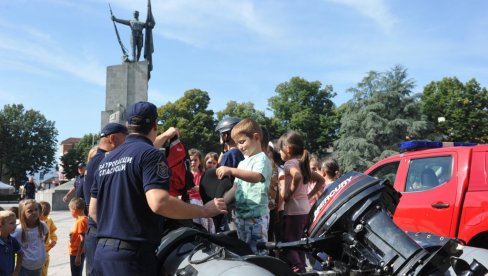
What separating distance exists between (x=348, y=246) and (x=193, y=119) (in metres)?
50.4

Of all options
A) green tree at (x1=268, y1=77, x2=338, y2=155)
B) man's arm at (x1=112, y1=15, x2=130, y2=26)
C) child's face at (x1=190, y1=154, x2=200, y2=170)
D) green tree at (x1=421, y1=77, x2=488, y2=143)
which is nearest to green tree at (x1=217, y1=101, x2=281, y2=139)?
green tree at (x1=268, y1=77, x2=338, y2=155)

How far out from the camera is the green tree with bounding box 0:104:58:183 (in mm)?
69644

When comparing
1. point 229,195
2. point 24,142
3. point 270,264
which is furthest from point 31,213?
point 24,142

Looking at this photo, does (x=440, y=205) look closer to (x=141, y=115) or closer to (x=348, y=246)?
(x=348, y=246)

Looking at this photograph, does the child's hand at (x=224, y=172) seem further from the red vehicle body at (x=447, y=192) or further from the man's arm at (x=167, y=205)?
the red vehicle body at (x=447, y=192)

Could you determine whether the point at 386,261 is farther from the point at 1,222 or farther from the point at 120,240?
the point at 1,222

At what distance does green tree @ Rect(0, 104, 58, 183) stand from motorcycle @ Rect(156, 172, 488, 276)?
2846 inches

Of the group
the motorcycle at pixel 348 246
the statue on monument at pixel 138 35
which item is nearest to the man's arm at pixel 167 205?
the motorcycle at pixel 348 246

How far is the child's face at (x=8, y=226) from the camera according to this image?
5.08 m

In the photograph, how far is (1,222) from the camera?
5051 millimetres

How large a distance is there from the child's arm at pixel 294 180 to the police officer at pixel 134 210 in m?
2.37

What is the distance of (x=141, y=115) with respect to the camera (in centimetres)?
324

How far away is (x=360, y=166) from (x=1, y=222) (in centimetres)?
3743

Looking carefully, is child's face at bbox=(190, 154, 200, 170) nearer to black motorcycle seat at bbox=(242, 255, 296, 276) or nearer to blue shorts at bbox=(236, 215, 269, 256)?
blue shorts at bbox=(236, 215, 269, 256)
